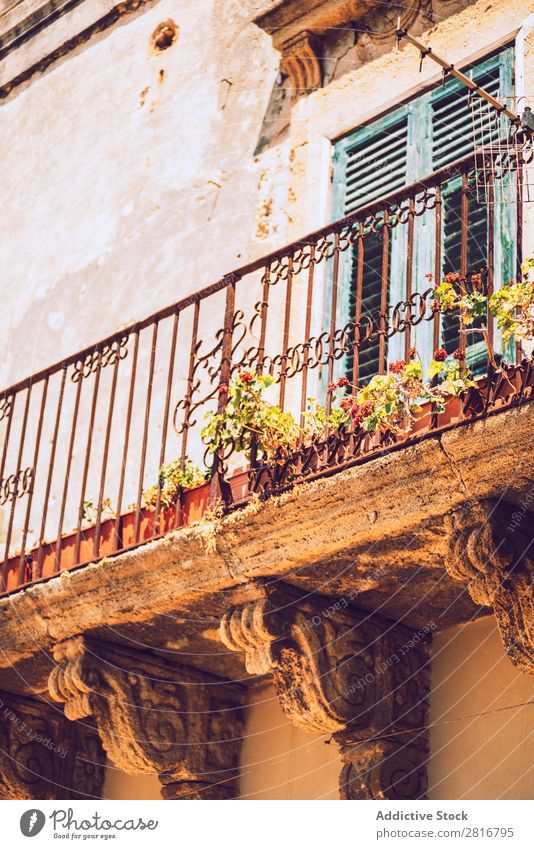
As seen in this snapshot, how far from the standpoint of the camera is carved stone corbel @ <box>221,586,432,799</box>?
6.79m

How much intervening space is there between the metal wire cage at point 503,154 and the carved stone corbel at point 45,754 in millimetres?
3544

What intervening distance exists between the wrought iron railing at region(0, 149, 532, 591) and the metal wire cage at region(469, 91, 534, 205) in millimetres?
126

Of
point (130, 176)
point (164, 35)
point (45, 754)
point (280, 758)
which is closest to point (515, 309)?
point (280, 758)

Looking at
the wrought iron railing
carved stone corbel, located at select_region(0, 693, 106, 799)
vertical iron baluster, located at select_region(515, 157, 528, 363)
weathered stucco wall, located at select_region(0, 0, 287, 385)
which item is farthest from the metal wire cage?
carved stone corbel, located at select_region(0, 693, 106, 799)

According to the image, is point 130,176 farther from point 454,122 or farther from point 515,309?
point 515,309

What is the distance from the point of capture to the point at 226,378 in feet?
23.6

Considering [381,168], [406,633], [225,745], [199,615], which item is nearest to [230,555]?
[199,615]

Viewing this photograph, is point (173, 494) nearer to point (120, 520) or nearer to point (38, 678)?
point (120, 520)

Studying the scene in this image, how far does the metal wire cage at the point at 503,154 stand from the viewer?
257 inches

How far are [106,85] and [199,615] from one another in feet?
15.6

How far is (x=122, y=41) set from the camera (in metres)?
10.6
